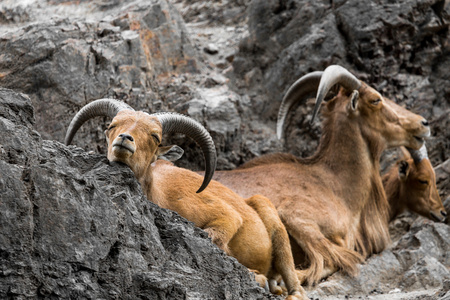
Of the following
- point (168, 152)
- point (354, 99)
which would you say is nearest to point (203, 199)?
point (168, 152)

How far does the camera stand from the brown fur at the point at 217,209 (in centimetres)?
703

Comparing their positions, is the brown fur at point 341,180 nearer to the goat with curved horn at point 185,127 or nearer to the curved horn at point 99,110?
the goat with curved horn at point 185,127

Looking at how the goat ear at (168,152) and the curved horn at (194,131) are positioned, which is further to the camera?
the goat ear at (168,152)

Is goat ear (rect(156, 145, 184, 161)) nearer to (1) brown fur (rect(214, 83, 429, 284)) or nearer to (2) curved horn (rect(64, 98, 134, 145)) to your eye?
(2) curved horn (rect(64, 98, 134, 145))

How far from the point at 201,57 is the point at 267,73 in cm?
132

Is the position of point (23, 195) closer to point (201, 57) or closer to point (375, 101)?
point (375, 101)

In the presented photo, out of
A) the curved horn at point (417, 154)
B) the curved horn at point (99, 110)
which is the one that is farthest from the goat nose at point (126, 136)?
the curved horn at point (417, 154)

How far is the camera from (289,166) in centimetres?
1105

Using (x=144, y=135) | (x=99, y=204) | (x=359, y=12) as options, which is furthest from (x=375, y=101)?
(x=99, y=204)

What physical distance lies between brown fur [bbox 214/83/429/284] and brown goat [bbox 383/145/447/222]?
518mm

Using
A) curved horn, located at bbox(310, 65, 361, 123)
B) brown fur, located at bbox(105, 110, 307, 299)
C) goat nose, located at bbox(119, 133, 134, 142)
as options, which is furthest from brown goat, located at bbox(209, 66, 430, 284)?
goat nose, located at bbox(119, 133, 134, 142)

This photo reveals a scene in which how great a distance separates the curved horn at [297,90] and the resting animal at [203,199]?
3266 millimetres

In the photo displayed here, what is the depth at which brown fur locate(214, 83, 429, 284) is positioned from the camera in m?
9.78

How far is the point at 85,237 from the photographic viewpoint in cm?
501
